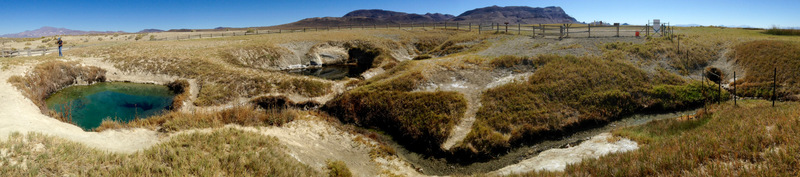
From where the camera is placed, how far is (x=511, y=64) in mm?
29609

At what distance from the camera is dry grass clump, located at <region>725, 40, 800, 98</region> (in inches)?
982

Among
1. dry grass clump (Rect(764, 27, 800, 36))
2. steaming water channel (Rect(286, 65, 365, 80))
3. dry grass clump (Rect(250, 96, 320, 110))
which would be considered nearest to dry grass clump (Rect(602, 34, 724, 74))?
dry grass clump (Rect(764, 27, 800, 36))

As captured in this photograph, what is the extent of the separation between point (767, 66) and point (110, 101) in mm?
56071

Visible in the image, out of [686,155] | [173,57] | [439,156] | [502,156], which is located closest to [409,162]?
[439,156]

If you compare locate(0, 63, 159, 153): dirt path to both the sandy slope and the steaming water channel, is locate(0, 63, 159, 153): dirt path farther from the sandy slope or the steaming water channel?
the steaming water channel

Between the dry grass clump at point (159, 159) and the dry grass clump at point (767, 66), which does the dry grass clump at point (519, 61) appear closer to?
the dry grass clump at point (767, 66)

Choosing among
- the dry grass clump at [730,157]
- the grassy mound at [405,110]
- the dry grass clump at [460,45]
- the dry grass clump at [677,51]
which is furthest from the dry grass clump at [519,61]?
the dry grass clump at [730,157]

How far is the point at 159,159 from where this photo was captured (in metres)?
10.1

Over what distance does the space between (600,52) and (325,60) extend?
129 ft

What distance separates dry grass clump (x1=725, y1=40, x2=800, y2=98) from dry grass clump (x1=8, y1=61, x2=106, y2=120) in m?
52.6

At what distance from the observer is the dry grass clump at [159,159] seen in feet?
29.0

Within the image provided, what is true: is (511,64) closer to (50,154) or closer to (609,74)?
(609,74)

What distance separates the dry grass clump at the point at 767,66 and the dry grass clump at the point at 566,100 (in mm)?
3817

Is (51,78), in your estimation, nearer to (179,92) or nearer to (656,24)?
(179,92)
